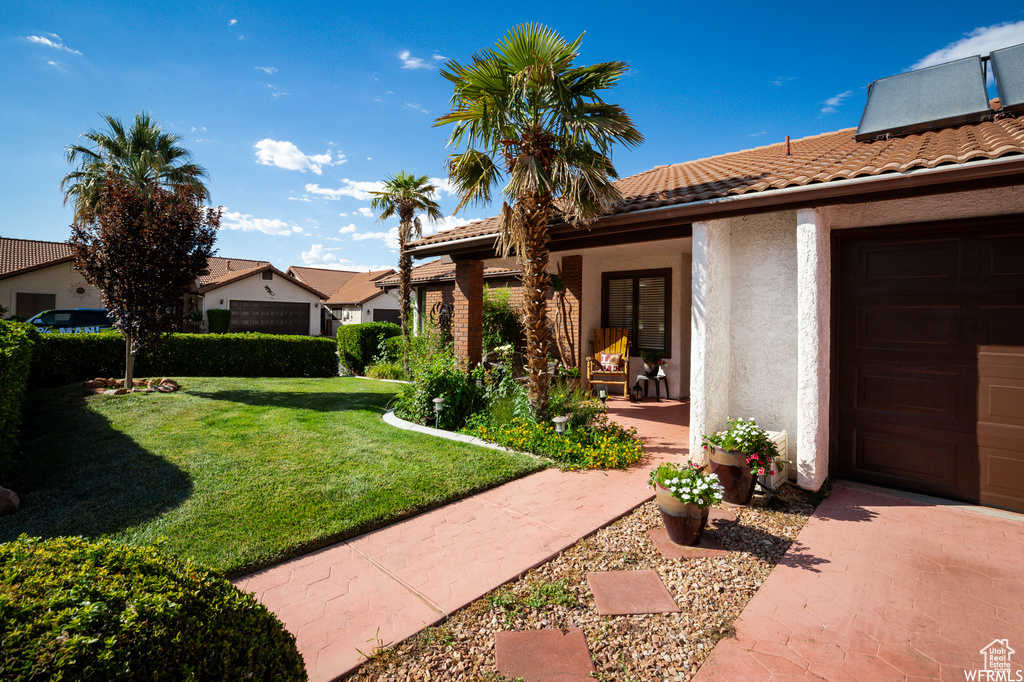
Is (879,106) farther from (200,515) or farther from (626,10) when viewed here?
(200,515)

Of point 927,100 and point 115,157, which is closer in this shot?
point 927,100

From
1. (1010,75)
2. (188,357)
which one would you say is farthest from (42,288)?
(1010,75)

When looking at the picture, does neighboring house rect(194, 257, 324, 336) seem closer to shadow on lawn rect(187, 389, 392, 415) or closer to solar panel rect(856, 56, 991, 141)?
shadow on lawn rect(187, 389, 392, 415)

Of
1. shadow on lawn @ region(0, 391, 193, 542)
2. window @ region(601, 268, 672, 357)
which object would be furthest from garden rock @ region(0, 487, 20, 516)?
window @ region(601, 268, 672, 357)

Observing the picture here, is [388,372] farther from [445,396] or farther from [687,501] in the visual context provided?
[687,501]

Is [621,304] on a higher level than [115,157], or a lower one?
lower

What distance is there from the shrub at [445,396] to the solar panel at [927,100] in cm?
681

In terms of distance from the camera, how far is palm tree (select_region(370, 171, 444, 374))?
1455 cm

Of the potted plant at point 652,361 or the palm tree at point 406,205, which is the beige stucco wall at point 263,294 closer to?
the palm tree at point 406,205

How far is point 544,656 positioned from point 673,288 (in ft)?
28.6

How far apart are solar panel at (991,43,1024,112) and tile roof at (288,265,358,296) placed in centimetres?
3831

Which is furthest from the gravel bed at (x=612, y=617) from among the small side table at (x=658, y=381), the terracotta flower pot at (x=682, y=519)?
the small side table at (x=658, y=381)

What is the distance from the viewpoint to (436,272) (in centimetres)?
1923

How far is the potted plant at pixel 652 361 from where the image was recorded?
33.4 feet
